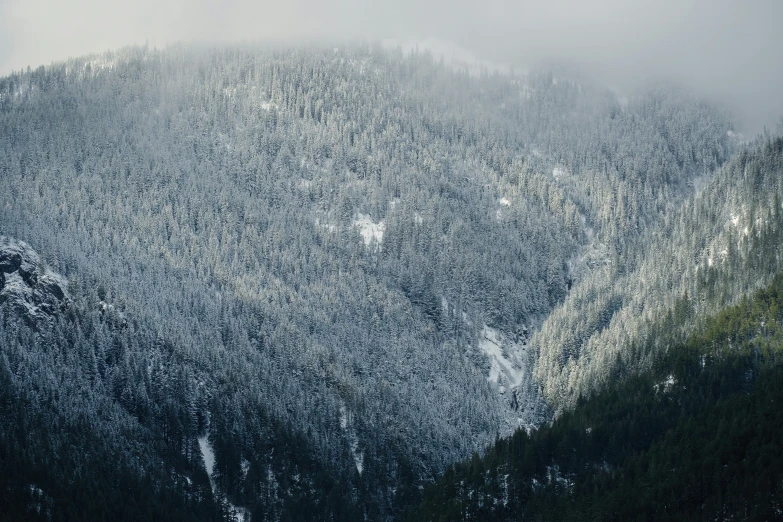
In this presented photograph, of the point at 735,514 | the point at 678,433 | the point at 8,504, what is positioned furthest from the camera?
the point at 678,433

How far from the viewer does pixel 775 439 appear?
182m

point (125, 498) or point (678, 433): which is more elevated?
point (678, 433)

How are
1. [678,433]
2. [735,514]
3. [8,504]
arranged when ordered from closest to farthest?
[735,514] < [8,504] < [678,433]

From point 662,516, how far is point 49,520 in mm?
103960

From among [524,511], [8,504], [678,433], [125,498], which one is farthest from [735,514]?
[8,504]

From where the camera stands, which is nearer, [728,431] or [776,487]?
[776,487]

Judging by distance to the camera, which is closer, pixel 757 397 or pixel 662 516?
pixel 662 516

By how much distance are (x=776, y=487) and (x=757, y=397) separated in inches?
A: 970

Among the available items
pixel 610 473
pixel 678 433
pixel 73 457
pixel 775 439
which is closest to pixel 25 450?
pixel 73 457

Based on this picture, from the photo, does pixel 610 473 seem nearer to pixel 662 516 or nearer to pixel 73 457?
pixel 662 516

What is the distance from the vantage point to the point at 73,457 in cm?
19975

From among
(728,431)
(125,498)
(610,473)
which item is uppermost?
(728,431)

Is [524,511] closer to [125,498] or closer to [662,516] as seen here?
[662,516]

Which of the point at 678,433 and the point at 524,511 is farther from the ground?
the point at 678,433
